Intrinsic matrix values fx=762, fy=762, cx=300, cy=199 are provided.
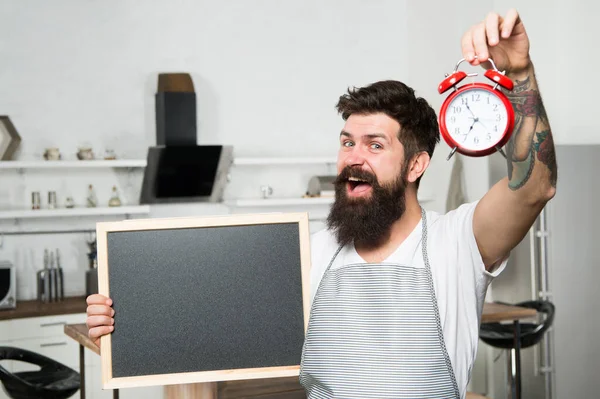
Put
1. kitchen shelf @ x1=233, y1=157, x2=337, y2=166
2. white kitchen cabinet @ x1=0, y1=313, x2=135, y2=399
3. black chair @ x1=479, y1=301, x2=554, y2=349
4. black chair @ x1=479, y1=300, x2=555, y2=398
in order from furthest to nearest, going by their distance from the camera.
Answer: kitchen shelf @ x1=233, y1=157, x2=337, y2=166 < white kitchen cabinet @ x1=0, y1=313, x2=135, y2=399 < black chair @ x1=479, y1=301, x2=554, y2=349 < black chair @ x1=479, y1=300, x2=555, y2=398

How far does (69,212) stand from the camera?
16.9 ft

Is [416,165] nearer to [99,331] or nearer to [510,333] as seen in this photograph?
[99,331]

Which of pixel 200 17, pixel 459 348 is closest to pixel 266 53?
pixel 200 17

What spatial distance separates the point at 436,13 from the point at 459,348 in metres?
4.47

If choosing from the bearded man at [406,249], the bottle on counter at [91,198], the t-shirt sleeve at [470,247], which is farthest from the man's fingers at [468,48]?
the bottle on counter at [91,198]

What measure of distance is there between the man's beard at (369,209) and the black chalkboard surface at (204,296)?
16cm

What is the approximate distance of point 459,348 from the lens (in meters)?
1.82

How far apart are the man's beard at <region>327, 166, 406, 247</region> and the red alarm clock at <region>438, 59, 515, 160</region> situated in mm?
394

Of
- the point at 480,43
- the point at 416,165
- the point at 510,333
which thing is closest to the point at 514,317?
the point at 510,333

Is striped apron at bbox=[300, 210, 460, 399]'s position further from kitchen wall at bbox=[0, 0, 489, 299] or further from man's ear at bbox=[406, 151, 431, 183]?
kitchen wall at bbox=[0, 0, 489, 299]

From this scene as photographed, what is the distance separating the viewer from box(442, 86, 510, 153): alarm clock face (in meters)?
1.55

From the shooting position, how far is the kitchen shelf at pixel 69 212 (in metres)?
5.11

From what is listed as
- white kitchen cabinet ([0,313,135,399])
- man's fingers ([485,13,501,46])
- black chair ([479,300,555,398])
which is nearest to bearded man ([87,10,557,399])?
man's fingers ([485,13,501,46])

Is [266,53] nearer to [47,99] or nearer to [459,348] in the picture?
[47,99]
